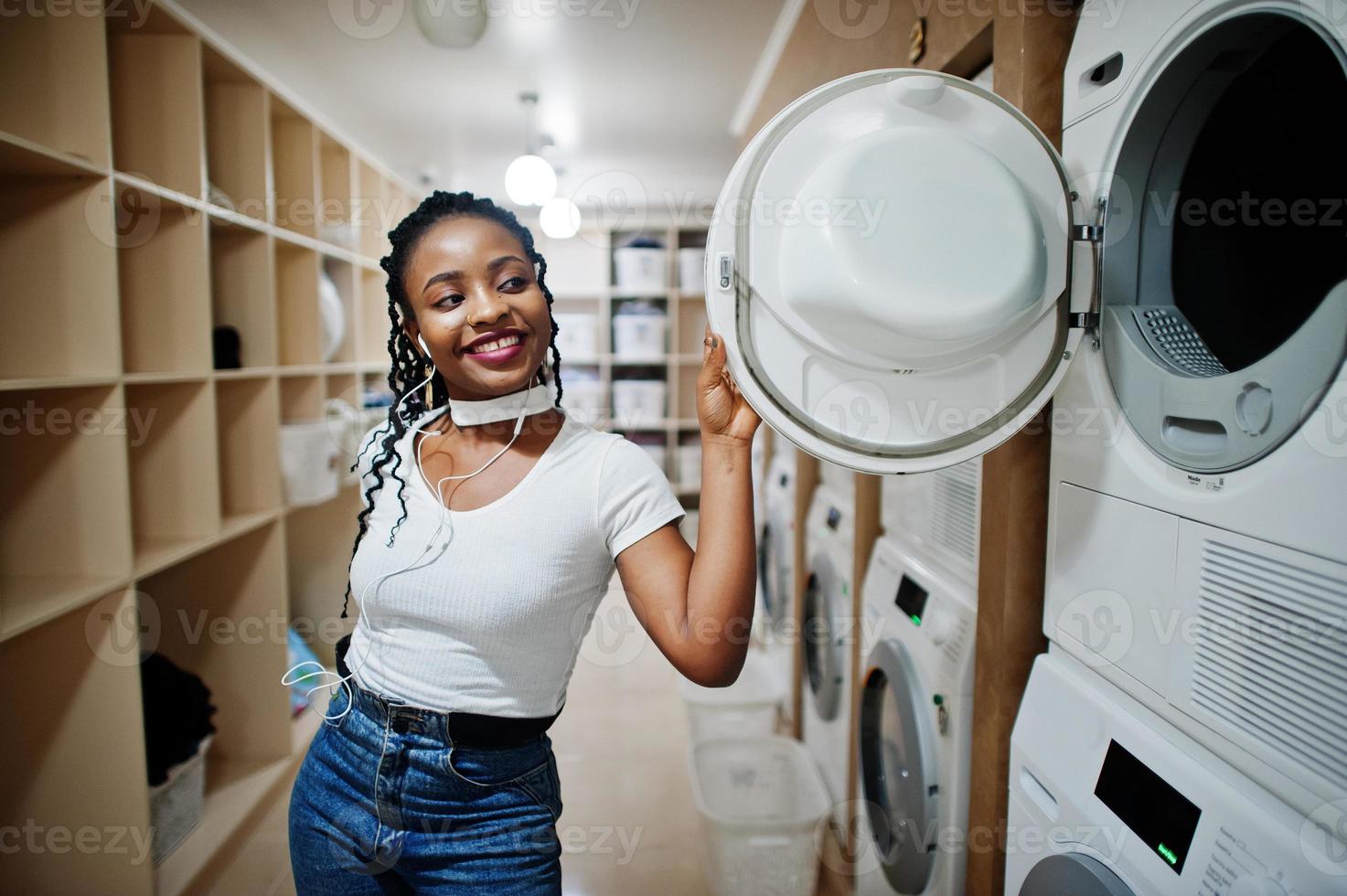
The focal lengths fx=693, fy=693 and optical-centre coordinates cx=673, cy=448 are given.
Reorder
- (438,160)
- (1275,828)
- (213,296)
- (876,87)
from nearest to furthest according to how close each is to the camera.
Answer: (1275,828) < (876,87) < (213,296) < (438,160)

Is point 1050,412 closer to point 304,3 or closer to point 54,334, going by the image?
point 54,334

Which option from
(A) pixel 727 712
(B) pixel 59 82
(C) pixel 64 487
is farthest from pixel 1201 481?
(B) pixel 59 82

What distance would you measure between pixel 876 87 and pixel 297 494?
238 centimetres

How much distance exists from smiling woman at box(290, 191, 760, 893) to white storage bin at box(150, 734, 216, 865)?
1198mm

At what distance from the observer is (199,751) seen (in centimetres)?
202

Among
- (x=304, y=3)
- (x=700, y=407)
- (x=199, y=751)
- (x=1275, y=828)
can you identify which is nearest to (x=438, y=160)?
(x=304, y=3)

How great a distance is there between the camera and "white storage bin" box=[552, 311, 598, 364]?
497 cm

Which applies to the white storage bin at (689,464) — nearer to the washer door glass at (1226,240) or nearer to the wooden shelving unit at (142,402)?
the wooden shelving unit at (142,402)

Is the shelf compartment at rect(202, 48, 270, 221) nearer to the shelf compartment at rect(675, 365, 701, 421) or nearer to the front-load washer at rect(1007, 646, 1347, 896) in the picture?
the front-load washer at rect(1007, 646, 1347, 896)

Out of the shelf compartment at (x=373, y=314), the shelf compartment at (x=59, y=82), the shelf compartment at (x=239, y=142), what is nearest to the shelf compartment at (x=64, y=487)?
the shelf compartment at (x=59, y=82)

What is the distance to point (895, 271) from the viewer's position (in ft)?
2.44

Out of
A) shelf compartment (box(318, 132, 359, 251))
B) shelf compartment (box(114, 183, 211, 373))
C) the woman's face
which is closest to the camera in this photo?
the woman's face

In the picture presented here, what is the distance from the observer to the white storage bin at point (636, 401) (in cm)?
498

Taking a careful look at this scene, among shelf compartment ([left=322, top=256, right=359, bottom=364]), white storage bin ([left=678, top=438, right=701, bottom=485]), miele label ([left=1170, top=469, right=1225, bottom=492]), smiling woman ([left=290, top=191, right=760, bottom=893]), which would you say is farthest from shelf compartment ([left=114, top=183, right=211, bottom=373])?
white storage bin ([left=678, top=438, right=701, bottom=485])
